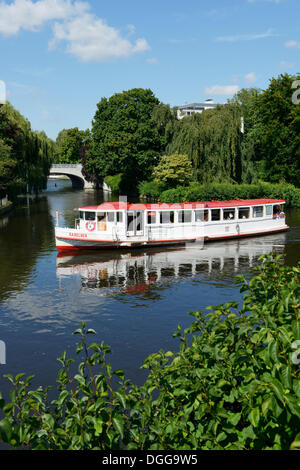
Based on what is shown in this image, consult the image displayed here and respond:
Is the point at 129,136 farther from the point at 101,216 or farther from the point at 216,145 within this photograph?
the point at 101,216

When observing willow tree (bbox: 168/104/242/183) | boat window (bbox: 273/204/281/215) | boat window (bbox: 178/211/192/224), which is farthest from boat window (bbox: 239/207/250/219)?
willow tree (bbox: 168/104/242/183)

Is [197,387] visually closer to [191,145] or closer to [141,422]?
[141,422]

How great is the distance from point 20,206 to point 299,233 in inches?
1728

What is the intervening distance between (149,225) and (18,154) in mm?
34508

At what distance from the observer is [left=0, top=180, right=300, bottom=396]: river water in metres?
17.7

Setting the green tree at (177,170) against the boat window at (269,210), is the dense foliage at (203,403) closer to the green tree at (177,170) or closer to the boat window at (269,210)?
the boat window at (269,210)

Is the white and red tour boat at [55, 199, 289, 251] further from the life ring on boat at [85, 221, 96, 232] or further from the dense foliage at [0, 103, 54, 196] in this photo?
the dense foliage at [0, 103, 54, 196]

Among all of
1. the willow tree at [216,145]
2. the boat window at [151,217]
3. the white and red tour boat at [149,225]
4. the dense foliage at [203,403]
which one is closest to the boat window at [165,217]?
the white and red tour boat at [149,225]

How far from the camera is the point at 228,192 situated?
188 feet

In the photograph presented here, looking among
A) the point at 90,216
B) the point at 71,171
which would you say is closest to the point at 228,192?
the point at 90,216

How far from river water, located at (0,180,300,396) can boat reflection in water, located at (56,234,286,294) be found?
0.07 meters

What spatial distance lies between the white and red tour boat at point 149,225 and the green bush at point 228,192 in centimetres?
1535

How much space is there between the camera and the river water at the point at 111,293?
58.2 feet
